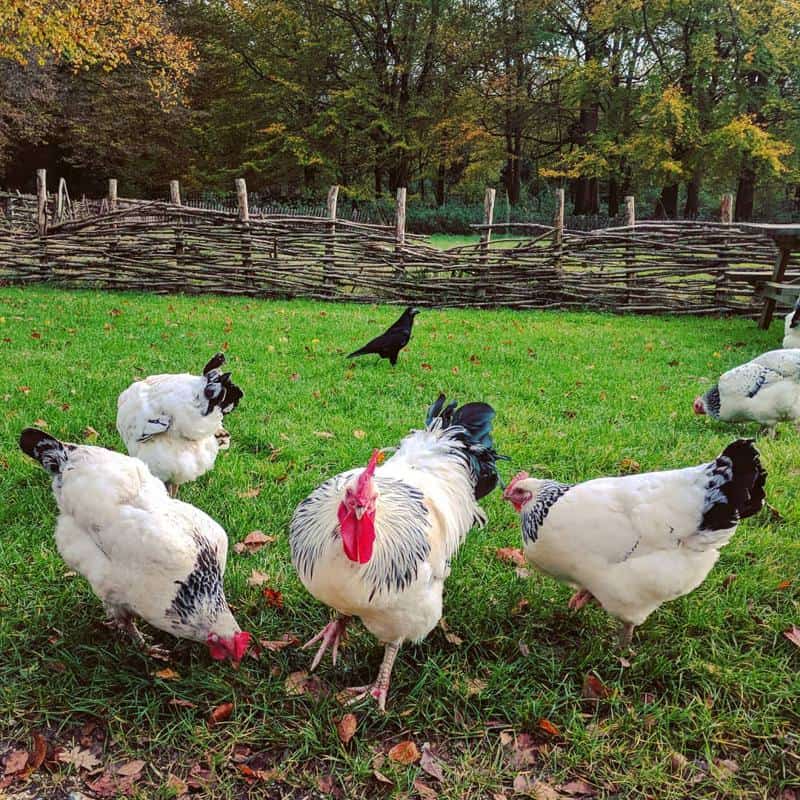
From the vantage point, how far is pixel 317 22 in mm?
28953

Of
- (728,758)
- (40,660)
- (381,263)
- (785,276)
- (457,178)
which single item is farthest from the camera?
(457,178)

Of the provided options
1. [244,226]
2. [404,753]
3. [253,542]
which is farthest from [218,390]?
[244,226]

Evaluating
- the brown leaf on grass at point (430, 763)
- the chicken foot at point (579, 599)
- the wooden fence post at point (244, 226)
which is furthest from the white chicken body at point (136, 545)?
the wooden fence post at point (244, 226)

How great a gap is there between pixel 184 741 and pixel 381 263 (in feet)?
33.5

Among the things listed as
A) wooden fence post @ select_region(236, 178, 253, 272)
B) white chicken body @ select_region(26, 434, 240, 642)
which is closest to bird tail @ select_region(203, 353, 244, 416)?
white chicken body @ select_region(26, 434, 240, 642)

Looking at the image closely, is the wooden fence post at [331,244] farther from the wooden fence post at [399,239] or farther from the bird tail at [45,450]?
the bird tail at [45,450]

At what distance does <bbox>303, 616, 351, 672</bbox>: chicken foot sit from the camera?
8.29 feet

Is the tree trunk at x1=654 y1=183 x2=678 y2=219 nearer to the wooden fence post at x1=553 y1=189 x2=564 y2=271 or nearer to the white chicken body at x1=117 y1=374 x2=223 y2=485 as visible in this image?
the wooden fence post at x1=553 y1=189 x2=564 y2=271

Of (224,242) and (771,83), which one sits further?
(771,83)

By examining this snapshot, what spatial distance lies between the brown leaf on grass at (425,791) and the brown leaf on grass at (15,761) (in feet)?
4.39

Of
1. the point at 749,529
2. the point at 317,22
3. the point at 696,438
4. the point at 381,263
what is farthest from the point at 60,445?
the point at 317,22

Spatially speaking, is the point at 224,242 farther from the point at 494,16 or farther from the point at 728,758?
the point at 494,16

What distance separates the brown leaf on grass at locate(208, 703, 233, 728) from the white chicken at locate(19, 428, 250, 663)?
170 mm

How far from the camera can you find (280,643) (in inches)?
102
